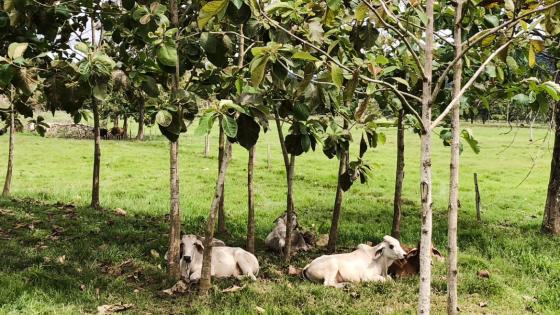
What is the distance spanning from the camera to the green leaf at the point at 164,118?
178 inches

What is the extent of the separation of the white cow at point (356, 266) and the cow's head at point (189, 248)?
1385 millimetres

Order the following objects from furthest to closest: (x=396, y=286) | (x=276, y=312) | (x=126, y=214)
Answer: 1. (x=126, y=214)
2. (x=396, y=286)
3. (x=276, y=312)

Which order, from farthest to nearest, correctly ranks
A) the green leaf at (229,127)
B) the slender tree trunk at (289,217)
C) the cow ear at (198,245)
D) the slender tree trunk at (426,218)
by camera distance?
1. the slender tree trunk at (289,217)
2. the cow ear at (198,245)
3. the green leaf at (229,127)
4. the slender tree trunk at (426,218)

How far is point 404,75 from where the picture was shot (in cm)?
720

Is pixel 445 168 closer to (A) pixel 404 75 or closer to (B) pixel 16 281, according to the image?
(A) pixel 404 75

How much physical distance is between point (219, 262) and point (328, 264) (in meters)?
1.36

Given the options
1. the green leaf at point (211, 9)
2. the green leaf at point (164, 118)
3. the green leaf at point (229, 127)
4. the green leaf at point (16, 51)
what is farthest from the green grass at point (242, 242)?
the green leaf at point (211, 9)

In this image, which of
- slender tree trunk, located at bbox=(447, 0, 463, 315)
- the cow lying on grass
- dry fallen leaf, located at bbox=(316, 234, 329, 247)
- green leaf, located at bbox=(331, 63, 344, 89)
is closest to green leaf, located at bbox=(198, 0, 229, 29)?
green leaf, located at bbox=(331, 63, 344, 89)

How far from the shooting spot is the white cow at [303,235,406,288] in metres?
6.54

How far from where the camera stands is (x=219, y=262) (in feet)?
21.9

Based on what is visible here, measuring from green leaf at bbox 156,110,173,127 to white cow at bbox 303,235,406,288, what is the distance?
2975 millimetres

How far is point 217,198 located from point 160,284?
144 centimetres

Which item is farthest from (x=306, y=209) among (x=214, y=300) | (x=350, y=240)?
(x=214, y=300)

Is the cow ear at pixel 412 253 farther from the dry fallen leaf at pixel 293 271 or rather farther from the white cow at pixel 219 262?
the white cow at pixel 219 262
